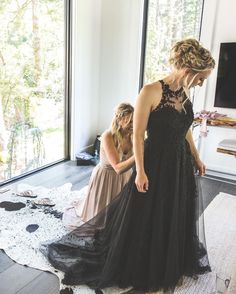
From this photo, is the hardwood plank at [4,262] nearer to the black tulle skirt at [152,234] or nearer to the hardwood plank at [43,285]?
the hardwood plank at [43,285]

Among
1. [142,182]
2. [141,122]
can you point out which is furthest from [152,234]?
[141,122]

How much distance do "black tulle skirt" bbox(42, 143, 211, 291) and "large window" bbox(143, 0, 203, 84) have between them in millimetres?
2649

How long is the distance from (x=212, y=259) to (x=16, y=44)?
270 cm

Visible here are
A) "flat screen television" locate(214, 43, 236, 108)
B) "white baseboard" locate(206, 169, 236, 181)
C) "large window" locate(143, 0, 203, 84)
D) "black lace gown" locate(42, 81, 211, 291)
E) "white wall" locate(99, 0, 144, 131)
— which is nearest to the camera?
"black lace gown" locate(42, 81, 211, 291)

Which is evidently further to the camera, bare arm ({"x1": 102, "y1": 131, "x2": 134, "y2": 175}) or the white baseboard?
the white baseboard

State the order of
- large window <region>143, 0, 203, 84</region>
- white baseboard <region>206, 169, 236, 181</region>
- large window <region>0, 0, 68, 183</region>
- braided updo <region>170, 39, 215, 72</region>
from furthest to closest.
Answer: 1. large window <region>143, 0, 203, 84</region>
2. white baseboard <region>206, 169, 236, 181</region>
3. large window <region>0, 0, 68, 183</region>
4. braided updo <region>170, 39, 215, 72</region>

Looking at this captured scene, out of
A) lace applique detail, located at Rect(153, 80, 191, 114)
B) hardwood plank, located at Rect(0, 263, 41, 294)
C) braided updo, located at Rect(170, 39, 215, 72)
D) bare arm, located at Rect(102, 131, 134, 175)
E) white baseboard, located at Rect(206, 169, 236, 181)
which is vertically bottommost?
white baseboard, located at Rect(206, 169, 236, 181)

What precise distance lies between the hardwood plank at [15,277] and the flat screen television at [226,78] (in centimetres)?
281

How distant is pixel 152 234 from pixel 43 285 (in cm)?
70

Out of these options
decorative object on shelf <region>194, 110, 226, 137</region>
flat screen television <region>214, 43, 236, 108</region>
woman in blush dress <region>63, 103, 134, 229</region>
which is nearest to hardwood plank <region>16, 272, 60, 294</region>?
woman in blush dress <region>63, 103, 134, 229</region>

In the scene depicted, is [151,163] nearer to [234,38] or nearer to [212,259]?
[212,259]

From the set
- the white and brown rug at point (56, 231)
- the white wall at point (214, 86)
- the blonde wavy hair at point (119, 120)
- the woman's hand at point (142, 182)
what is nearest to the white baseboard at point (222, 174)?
the white wall at point (214, 86)

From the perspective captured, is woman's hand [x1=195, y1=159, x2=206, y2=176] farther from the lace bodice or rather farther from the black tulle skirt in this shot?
the lace bodice

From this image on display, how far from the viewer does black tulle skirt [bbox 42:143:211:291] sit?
165 centimetres
